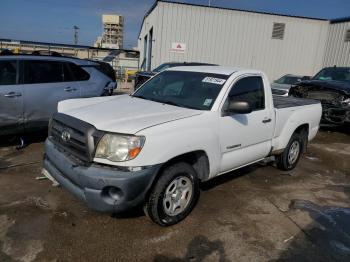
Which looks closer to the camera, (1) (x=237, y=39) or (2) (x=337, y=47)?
(1) (x=237, y=39)

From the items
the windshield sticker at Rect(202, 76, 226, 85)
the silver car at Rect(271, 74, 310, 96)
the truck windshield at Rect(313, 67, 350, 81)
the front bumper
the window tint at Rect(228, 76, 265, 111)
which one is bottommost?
the front bumper

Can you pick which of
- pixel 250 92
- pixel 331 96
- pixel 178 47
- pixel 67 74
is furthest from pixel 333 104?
pixel 178 47

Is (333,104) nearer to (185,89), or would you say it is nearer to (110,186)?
(185,89)

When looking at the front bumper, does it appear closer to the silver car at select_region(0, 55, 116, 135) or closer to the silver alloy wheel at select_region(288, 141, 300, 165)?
the silver car at select_region(0, 55, 116, 135)

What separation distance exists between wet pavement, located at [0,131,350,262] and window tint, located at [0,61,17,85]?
1.44 m

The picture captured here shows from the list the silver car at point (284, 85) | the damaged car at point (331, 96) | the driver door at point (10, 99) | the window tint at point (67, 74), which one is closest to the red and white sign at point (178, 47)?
the silver car at point (284, 85)

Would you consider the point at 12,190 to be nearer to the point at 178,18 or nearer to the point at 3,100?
the point at 3,100

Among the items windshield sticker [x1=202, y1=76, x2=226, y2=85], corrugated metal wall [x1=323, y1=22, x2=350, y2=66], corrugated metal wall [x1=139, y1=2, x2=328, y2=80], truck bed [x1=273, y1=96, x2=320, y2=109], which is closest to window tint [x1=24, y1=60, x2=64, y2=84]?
windshield sticker [x1=202, y1=76, x2=226, y2=85]

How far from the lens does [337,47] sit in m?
19.8

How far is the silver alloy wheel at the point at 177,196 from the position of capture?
11.7 feet

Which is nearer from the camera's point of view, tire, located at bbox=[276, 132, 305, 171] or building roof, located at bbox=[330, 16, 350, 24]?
tire, located at bbox=[276, 132, 305, 171]

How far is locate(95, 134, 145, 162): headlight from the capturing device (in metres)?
3.14

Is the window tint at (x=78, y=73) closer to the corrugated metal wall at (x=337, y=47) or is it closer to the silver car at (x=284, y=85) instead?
the silver car at (x=284, y=85)

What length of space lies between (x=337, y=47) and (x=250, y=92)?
703 inches
